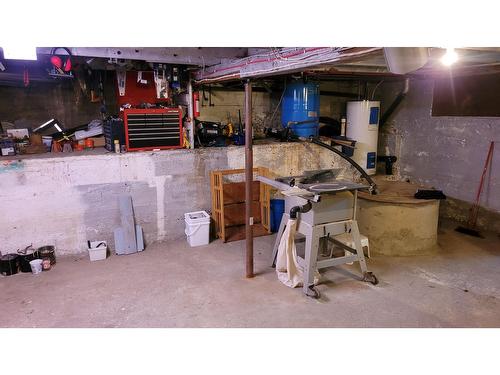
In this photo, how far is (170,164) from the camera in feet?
14.1

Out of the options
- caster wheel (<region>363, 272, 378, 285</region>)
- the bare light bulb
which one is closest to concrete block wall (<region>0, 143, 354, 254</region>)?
caster wheel (<region>363, 272, 378, 285</region>)

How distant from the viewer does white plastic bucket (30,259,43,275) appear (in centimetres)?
360

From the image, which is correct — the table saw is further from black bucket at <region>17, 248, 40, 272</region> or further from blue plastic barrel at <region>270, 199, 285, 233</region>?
black bucket at <region>17, 248, 40, 272</region>

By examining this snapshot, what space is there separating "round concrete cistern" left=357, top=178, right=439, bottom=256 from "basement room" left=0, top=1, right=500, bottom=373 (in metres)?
0.02

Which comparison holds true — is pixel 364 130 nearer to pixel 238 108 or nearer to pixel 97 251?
pixel 238 108

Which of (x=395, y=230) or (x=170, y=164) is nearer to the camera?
(x=395, y=230)

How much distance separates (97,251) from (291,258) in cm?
215

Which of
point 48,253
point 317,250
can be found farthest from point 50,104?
point 317,250

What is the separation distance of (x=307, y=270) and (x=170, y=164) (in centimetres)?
213

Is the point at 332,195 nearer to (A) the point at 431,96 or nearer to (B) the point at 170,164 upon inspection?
(B) the point at 170,164

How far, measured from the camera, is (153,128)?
4.20 meters

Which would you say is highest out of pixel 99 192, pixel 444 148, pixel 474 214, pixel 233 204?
pixel 444 148
